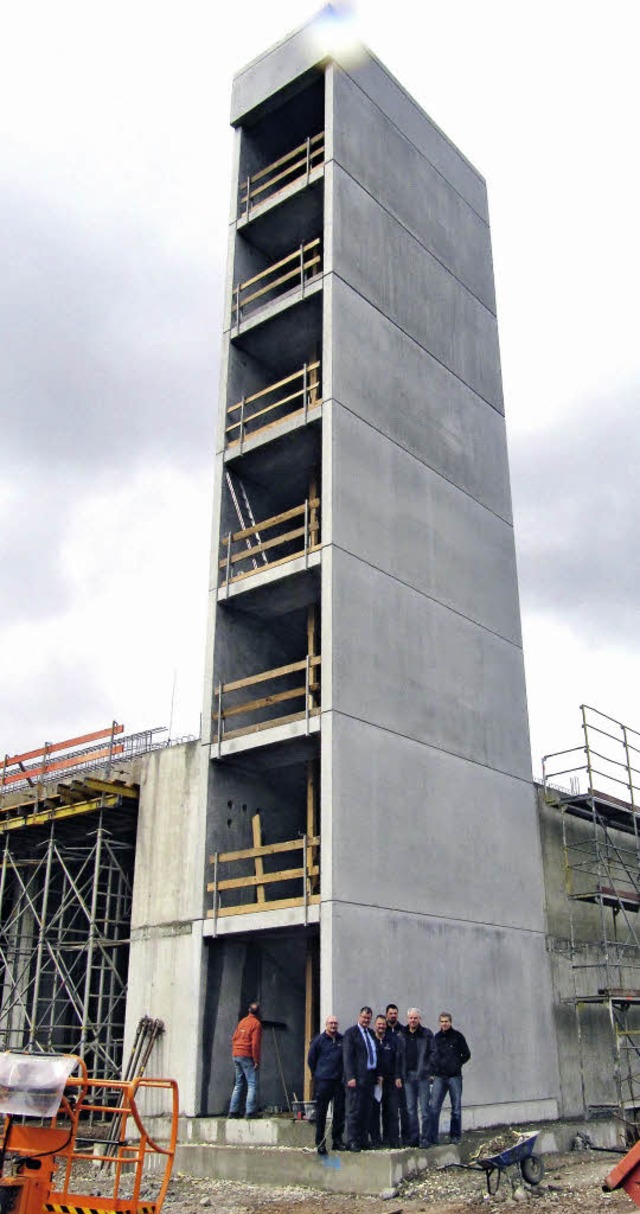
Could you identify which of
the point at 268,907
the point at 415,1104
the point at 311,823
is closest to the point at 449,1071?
the point at 415,1104

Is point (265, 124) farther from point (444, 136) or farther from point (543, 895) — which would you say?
point (543, 895)

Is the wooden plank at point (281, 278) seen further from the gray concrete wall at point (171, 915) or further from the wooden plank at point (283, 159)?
the gray concrete wall at point (171, 915)

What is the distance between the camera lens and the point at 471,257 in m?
22.7

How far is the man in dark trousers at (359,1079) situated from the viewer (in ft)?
38.3

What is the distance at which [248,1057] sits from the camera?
14.0 meters

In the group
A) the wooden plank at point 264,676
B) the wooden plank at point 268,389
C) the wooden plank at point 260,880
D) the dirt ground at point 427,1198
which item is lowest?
the dirt ground at point 427,1198

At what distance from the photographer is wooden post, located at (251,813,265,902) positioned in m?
15.3

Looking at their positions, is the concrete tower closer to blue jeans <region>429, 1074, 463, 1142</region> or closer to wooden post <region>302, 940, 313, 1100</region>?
wooden post <region>302, 940, 313, 1100</region>

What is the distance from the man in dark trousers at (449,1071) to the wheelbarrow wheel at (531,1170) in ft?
6.38

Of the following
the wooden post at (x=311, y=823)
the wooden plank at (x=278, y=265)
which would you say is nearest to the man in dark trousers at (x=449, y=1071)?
the wooden post at (x=311, y=823)

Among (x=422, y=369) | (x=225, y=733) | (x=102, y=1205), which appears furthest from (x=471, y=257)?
(x=102, y=1205)

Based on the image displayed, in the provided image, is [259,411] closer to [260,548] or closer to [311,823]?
[260,548]

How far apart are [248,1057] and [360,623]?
6325 millimetres

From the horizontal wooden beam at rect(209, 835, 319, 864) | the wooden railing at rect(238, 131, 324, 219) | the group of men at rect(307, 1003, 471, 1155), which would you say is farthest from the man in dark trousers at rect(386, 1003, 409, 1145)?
the wooden railing at rect(238, 131, 324, 219)
